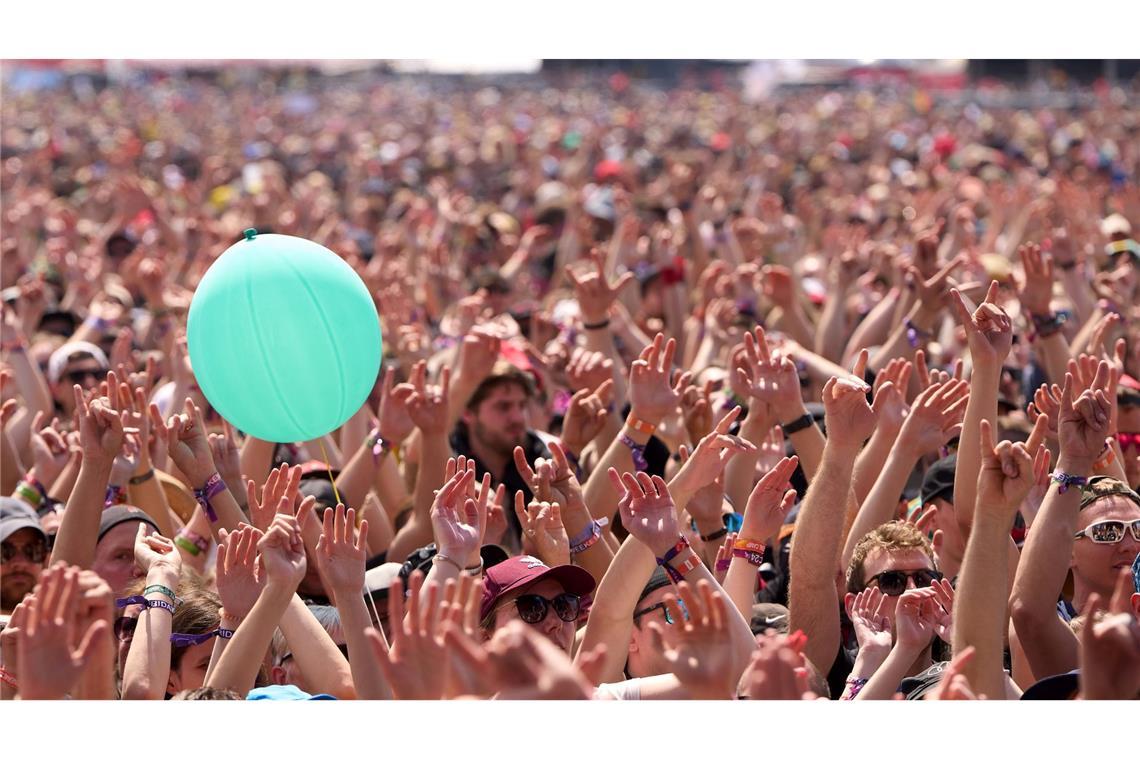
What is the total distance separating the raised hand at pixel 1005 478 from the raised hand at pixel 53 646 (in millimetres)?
2038

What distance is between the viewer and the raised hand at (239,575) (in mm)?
3572

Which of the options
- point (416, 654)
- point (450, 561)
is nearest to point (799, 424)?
point (450, 561)

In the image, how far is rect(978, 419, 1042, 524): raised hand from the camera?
3402 millimetres

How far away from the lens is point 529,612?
374cm

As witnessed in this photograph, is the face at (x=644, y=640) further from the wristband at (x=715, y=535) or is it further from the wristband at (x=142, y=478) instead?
the wristband at (x=142, y=478)

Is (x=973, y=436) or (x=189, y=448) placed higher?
(x=973, y=436)

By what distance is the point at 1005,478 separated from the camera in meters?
3.44

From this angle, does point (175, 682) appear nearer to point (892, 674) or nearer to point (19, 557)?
point (19, 557)

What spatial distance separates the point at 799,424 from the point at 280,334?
5.71 feet

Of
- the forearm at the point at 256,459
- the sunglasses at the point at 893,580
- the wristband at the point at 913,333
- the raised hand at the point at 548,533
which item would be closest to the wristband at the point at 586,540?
the raised hand at the point at 548,533

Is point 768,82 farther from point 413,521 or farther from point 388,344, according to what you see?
point 413,521

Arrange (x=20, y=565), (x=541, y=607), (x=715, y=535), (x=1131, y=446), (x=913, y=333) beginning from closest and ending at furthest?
(x=541, y=607) → (x=20, y=565) → (x=715, y=535) → (x=1131, y=446) → (x=913, y=333)

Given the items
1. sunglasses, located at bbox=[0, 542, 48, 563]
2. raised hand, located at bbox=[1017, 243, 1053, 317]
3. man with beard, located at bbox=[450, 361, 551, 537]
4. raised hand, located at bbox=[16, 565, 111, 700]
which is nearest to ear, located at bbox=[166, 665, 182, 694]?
sunglasses, located at bbox=[0, 542, 48, 563]

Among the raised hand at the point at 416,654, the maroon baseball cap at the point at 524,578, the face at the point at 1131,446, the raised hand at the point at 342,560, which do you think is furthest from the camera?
the face at the point at 1131,446
